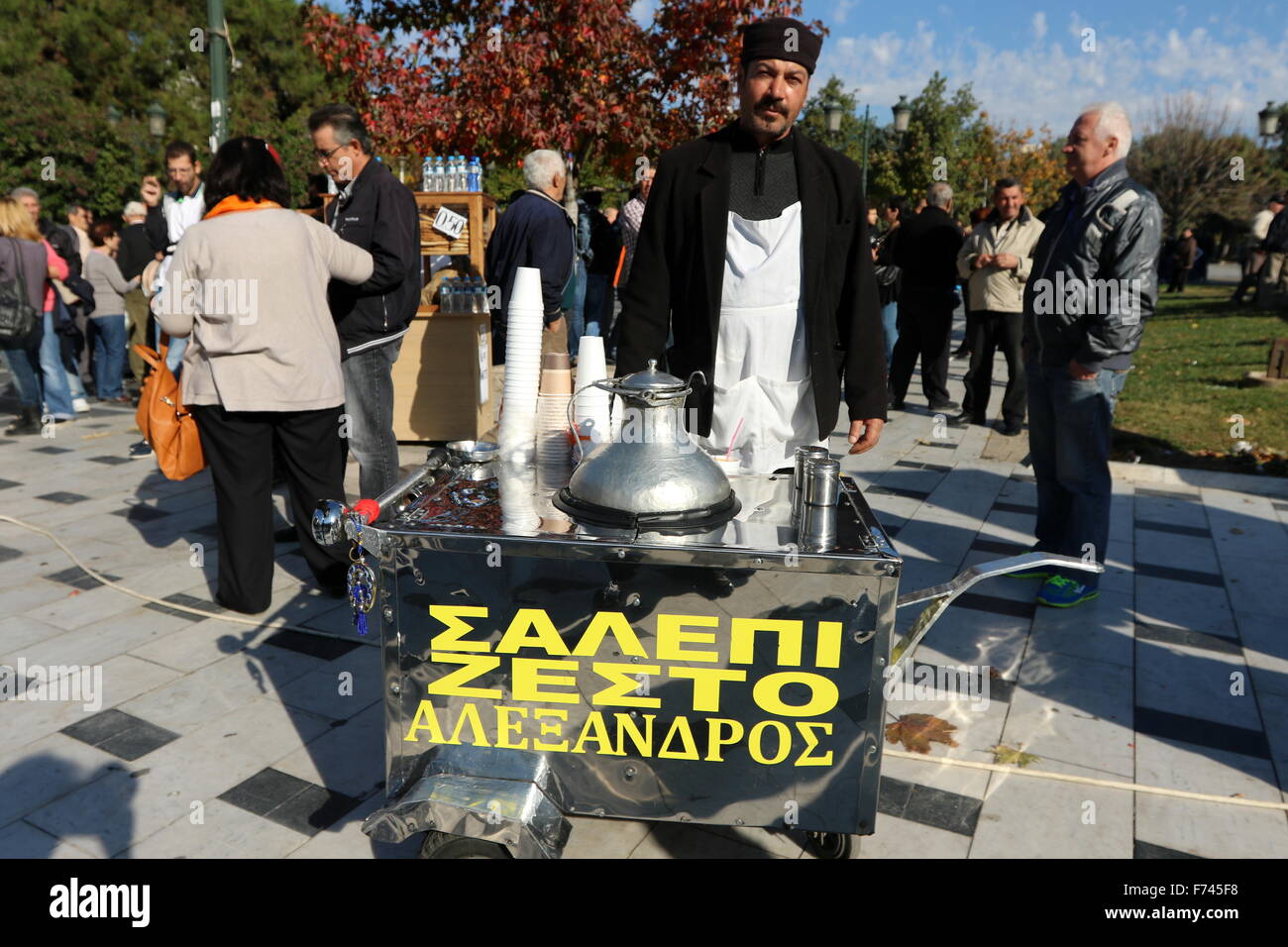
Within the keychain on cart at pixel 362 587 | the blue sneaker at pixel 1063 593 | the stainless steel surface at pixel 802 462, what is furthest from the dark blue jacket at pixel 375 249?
the blue sneaker at pixel 1063 593

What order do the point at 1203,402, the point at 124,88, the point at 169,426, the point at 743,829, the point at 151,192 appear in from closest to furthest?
the point at 743,829 < the point at 169,426 < the point at 151,192 < the point at 1203,402 < the point at 124,88

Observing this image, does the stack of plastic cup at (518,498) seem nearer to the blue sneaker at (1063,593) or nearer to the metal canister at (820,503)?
the metal canister at (820,503)

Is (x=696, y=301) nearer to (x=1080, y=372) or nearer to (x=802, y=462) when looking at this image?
(x=802, y=462)

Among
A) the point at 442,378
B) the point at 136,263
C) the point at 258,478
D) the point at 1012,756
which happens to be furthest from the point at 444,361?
the point at 1012,756

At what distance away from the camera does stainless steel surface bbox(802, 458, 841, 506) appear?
184 centimetres

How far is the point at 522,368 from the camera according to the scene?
2.24m

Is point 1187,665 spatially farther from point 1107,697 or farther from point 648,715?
point 648,715

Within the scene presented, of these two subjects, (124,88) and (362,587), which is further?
(124,88)

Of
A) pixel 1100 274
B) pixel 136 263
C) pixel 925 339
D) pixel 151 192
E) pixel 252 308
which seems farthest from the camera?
pixel 136 263

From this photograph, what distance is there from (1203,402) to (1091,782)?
7.44 metres
